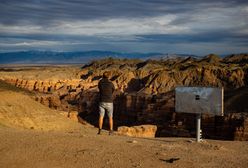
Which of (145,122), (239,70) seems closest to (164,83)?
(239,70)

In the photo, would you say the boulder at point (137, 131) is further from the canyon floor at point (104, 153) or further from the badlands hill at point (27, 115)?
the canyon floor at point (104, 153)

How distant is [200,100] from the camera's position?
1123 centimetres

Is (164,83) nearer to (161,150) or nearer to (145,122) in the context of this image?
(145,122)

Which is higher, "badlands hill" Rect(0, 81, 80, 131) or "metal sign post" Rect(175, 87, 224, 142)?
"metal sign post" Rect(175, 87, 224, 142)

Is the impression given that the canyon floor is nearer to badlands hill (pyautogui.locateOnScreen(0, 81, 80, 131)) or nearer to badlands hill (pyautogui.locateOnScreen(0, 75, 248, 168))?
Result: badlands hill (pyautogui.locateOnScreen(0, 75, 248, 168))

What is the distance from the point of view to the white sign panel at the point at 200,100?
1095 cm

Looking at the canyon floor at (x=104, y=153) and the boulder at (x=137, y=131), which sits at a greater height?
the canyon floor at (x=104, y=153)

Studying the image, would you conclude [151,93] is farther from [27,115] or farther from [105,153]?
[105,153]

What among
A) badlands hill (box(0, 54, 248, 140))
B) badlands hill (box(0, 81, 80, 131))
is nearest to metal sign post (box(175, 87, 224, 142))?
badlands hill (box(0, 81, 80, 131))

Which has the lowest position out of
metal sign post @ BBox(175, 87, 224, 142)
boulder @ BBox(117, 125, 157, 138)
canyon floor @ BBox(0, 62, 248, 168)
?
boulder @ BBox(117, 125, 157, 138)

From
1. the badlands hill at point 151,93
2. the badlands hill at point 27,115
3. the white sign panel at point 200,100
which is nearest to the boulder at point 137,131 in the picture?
the badlands hill at point 27,115

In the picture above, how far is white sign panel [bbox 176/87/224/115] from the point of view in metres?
11.0

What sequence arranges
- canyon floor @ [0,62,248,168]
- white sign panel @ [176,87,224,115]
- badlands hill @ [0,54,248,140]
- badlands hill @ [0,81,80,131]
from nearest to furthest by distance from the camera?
1. canyon floor @ [0,62,248,168]
2. white sign panel @ [176,87,224,115]
3. badlands hill @ [0,81,80,131]
4. badlands hill @ [0,54,248,140]

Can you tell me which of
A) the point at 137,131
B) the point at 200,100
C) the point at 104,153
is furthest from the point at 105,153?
the point at 137,131
